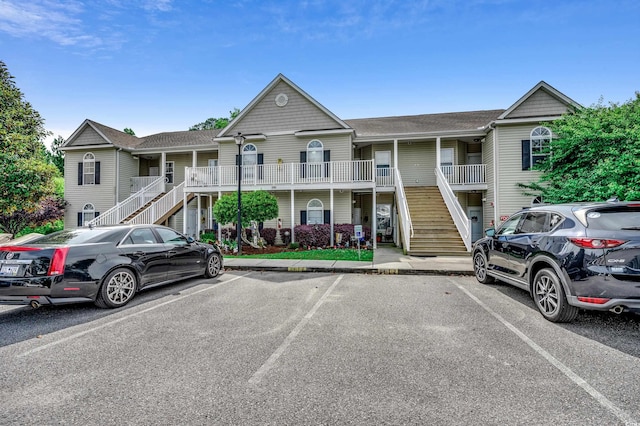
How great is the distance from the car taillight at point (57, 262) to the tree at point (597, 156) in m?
13.7

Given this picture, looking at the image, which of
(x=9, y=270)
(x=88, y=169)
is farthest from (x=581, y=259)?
(x=88, y=169)

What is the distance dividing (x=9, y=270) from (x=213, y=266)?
3.90 meters

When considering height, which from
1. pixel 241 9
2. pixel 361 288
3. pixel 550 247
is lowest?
pixel 361 288

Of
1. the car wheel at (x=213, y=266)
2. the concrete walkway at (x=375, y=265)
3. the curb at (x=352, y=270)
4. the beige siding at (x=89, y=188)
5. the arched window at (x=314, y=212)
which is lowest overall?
the curb at (x=352, y=270)

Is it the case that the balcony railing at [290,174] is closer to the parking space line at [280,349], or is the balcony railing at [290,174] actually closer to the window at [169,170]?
Result: the window at [169,170]

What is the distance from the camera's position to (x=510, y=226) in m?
6.22

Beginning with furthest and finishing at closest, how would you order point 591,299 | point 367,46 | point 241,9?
point 367,46, point 241,9, point 591,299

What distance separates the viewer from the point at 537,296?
4.87 m

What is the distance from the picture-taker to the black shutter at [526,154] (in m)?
14.4

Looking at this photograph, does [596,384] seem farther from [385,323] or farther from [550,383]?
[385,323]

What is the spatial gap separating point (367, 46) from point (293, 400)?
55.7 ft

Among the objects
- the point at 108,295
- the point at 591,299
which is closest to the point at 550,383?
the point at 591,299

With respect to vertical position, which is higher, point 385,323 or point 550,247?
point 550,247

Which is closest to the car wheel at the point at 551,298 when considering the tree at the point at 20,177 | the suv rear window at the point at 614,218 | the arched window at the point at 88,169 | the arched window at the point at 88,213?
the suv rear window at the point at 614,218
